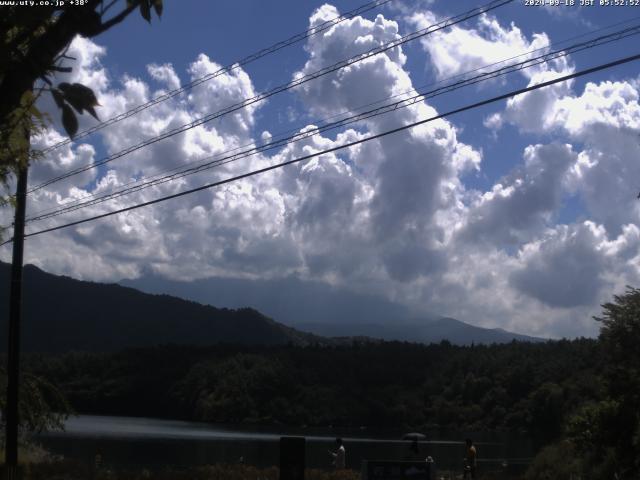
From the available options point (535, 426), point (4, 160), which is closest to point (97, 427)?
point (535, 426)

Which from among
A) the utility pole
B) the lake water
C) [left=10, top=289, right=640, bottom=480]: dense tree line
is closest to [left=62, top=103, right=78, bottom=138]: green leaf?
the utility pole

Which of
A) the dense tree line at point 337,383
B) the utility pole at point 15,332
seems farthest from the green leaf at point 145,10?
the dense tree line at point 337,383

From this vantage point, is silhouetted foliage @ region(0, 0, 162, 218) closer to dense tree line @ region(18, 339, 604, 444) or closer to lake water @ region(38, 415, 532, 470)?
lake water @ region(38, 415, 532, 470)

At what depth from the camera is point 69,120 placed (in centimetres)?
558

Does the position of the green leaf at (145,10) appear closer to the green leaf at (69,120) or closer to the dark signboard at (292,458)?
the green leaf at (69,120)

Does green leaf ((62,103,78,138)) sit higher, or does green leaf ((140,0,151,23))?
green leaf ((140,0,151,23))

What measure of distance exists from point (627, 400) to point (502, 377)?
289 feet

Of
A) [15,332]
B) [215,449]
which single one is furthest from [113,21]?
[215,449]

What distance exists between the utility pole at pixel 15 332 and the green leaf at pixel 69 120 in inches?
624

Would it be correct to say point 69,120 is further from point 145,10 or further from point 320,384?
point 320,384

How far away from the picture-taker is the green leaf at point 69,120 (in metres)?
5.56

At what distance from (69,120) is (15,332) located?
1725 cm

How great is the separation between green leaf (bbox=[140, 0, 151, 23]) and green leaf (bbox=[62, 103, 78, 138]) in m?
0.90

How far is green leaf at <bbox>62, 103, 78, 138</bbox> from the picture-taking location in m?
5.56
